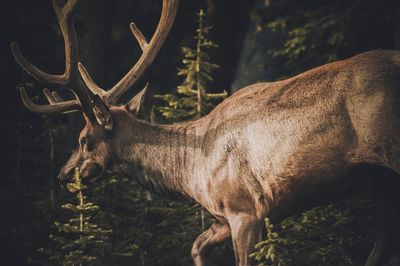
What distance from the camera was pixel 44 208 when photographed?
8586 millimetres

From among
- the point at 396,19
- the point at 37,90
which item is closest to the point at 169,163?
the point at 37,90

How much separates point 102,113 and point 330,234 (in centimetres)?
272

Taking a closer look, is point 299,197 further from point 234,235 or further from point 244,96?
point 244,96

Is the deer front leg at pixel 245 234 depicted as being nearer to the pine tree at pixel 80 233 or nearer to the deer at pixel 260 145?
the deer at pixel 260 145

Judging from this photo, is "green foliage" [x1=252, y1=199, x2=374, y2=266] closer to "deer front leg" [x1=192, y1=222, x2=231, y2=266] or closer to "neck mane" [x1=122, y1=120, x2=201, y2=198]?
"deer front leg" [x1=192, y1=222, x2=231, y2=266]

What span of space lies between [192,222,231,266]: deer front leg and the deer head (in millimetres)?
1259

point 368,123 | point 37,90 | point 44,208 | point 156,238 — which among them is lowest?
point 156,238

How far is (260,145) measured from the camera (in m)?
6.81

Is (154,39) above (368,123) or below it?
above

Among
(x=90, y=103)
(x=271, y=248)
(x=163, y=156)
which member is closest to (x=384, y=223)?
(x=271, y=248)

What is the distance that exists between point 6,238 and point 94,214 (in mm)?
1047

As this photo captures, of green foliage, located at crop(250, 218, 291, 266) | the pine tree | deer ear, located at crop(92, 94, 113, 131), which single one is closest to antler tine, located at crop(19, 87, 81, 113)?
deer ear, located at crop(92, 94, 113, 131)

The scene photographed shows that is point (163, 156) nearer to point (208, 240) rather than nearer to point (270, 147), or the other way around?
point (208, 240)

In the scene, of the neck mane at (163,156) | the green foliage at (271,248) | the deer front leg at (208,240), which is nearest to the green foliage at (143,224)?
the neck mane at (163,156)
